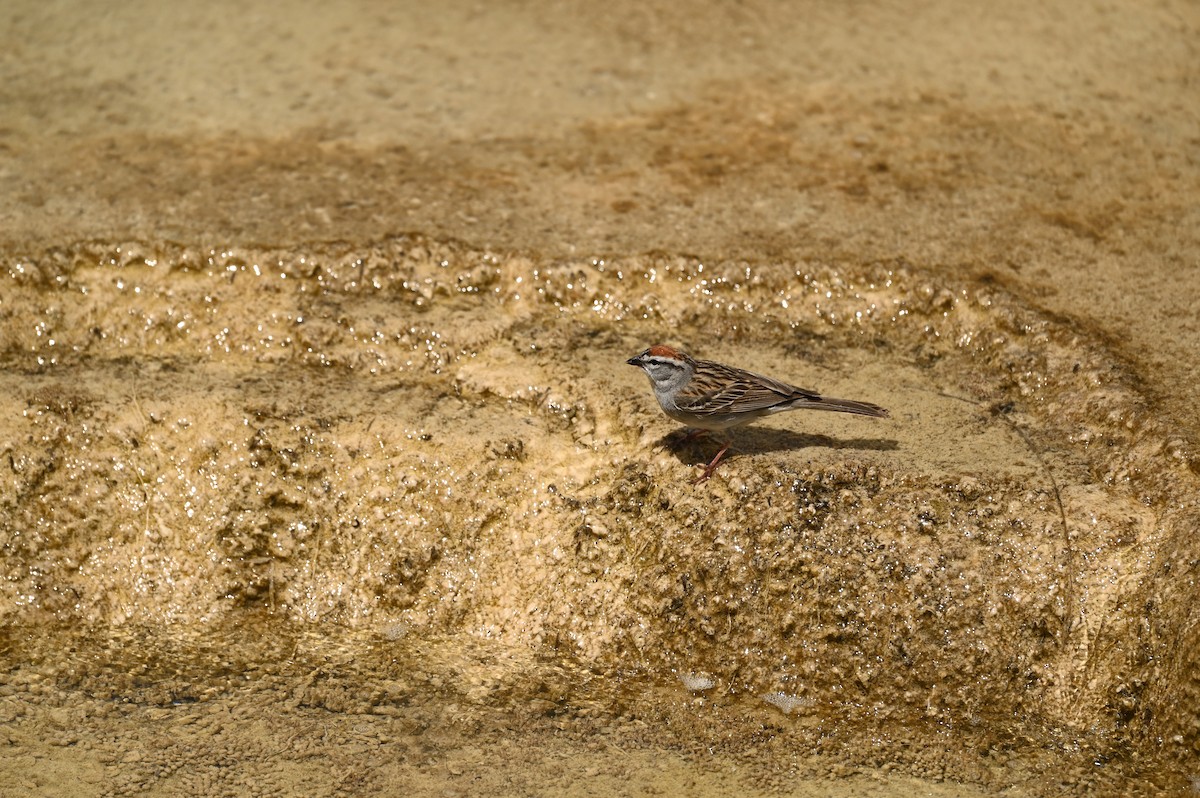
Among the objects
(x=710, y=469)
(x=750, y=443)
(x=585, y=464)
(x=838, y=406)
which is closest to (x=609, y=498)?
(x=585, y=464)

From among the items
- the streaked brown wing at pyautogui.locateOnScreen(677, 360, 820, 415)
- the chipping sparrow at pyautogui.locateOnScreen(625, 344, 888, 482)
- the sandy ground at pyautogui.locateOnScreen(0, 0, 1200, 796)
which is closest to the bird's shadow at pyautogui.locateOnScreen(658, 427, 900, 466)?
the sandy ground at pyautogui.locateOnScreen(0, 0, 1200, 796)

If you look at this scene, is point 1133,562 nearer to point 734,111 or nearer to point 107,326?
point 734,111

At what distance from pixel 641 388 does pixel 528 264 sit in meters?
1.09

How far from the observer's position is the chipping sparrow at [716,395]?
549 cm

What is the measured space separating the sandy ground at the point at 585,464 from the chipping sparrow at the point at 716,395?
0.25 meters

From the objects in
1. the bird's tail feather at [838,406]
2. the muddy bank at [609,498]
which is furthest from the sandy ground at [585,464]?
the bird's tail feather at [838,406]

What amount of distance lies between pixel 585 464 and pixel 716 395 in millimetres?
803

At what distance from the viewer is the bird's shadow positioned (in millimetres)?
5812

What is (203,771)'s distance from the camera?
17.1 ft

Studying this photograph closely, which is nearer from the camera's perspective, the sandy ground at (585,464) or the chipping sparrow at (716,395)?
the sandy ground at (585,464)

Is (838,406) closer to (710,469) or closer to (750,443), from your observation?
(750,443)

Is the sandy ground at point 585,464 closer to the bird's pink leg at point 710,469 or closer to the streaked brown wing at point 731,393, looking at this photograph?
the bird's pink leg at point 710,469

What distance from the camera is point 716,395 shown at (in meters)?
5.51

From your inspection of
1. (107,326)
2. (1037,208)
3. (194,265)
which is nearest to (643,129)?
(1037,208)
